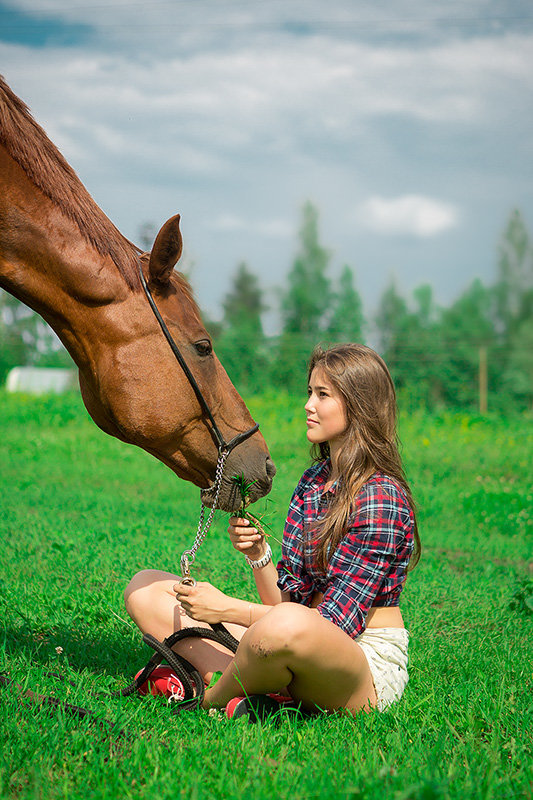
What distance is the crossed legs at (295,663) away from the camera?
239 centimetres

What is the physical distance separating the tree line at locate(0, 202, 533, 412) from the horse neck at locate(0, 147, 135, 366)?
807 inches

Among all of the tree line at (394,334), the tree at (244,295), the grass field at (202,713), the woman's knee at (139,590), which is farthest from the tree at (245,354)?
the woman's knee at (139,590)

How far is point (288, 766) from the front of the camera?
2.14 metres

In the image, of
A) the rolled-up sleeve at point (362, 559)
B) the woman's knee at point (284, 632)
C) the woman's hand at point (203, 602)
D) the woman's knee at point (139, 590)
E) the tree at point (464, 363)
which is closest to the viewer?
the woman's knee at point (284, 632)

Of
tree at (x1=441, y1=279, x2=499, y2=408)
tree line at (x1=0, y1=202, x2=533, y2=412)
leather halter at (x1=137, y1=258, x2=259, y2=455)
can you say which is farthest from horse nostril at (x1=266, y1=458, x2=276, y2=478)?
tree at (x1=441, y1=279, x2=499, y2=408)

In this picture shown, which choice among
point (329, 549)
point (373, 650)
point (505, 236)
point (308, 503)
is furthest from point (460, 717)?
point (505, 236)

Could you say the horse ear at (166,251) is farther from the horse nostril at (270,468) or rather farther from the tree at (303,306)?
the tree at (303,306)

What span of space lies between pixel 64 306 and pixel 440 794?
215 centimetres

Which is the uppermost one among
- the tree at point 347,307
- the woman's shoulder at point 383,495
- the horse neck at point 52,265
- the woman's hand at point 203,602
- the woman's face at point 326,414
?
the tree at point 347,307

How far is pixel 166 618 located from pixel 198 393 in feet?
3.30

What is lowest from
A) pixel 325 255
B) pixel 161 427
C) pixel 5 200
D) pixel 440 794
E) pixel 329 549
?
pixel 440 794

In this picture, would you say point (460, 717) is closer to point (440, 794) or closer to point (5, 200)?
point (440, 794)

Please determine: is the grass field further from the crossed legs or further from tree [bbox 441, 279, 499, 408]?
tree [bbox 441, 279, 499, 408]

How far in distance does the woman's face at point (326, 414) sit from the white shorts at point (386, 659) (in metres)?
0.82
